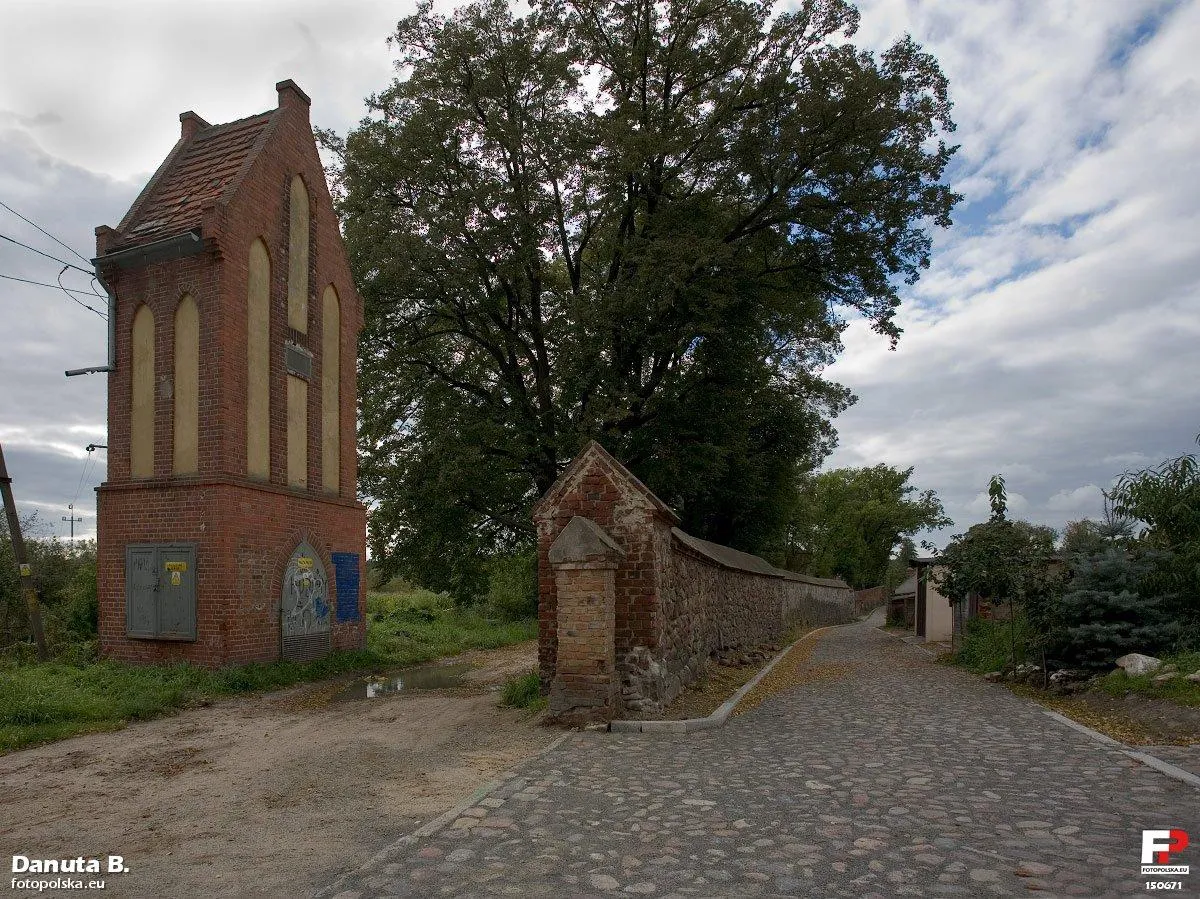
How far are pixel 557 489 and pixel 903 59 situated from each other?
13075mm

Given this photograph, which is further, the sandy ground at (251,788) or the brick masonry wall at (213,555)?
the brick masonry wall at (213,555)

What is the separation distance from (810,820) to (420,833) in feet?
8.48

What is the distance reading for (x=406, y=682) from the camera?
14328mm

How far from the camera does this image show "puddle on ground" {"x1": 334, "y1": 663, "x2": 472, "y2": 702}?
12586mm

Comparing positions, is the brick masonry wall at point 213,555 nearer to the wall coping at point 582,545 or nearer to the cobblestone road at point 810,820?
the wall coping at point 582,545

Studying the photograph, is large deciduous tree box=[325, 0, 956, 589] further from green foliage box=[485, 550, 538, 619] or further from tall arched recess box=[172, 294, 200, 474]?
green foliage box=[485, 550, 538, 619]

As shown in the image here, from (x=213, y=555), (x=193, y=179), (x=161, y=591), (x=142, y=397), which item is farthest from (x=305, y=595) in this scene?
(x=193, y=179)

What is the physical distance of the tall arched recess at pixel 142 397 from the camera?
1323cm

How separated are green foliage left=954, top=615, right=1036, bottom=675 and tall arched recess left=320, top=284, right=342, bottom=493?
12.5 metres

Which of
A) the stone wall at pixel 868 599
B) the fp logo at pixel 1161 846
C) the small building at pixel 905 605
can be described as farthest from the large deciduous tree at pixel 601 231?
the stone wall at pixel 868 599

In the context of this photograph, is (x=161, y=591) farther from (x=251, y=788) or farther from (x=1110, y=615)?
(x=1110, y=615)

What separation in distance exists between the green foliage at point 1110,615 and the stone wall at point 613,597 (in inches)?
210

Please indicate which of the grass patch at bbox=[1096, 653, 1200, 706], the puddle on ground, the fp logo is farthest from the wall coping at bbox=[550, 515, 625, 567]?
the grass patch at bbox=[1096, 653, 1200, 706]

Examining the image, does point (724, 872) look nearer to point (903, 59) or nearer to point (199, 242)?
point (199, 242)
